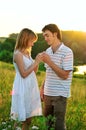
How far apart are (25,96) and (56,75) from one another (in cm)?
44

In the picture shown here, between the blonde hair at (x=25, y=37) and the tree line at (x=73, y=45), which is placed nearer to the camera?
the blonde hair at (x=25, y=37)

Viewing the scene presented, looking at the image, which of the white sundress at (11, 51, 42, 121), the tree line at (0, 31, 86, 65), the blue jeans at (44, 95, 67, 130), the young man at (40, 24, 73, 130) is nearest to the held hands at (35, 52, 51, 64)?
the young man at (40, 24, 73, 130)

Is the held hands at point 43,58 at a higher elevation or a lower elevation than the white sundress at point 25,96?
higher

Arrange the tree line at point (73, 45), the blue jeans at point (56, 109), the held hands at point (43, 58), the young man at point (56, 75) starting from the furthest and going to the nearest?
the tree line at point (73, 45), the blue jeans at point (56, 109), the young man at point (56, 75), the held hands at point (43, 58)

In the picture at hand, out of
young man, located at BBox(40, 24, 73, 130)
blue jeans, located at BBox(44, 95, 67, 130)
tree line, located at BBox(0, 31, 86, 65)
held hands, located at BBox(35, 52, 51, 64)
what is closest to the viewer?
held hands, located at BBox(35, 52, 51, 64)

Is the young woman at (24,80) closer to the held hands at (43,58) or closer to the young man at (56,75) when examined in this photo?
the held hands at (43,58)

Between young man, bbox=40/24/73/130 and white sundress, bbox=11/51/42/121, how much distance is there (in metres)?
0.19

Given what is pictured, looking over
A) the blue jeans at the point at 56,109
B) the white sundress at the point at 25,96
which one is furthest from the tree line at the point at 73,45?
the white sundress at the point at 25,96

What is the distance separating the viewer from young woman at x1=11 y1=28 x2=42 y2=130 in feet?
18.4

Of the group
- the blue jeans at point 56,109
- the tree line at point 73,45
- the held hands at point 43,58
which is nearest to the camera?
the held hands at point 43,58

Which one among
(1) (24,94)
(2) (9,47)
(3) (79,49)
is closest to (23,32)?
(1) (24,94)

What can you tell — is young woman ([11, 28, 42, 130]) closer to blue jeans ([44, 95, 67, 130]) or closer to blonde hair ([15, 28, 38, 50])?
blonde hair ([15, 28, 38, 50])

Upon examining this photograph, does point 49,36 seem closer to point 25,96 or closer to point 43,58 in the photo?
point 43,58

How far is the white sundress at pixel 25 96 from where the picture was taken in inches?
223
